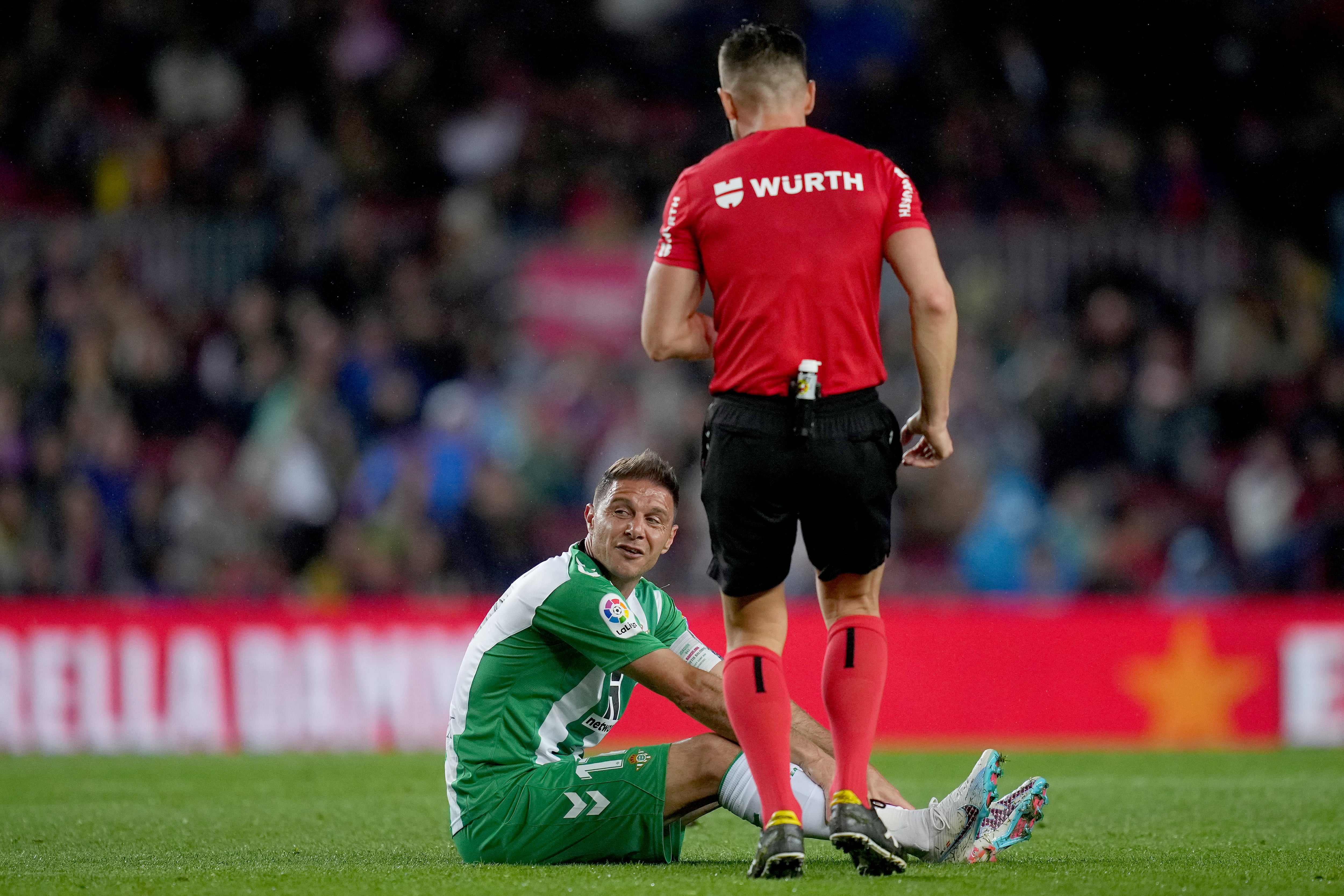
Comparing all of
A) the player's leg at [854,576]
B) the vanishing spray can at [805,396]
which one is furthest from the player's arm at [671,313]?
the player's leg at [854,576]

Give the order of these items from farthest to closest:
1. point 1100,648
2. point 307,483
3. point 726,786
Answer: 1. point 307,483
2. point 1100,648
3. point 726,786

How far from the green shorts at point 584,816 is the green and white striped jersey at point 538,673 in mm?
69

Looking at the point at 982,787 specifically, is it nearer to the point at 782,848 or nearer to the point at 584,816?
the point at 782,848

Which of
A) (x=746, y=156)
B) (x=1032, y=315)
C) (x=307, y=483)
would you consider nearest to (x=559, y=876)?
(x=746, y=156)

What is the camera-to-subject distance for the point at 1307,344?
12.6m

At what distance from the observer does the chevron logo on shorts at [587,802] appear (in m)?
4.84

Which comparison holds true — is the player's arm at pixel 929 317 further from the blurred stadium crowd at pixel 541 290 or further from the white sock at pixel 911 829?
the blurred stadium crowd at pixel 541 290

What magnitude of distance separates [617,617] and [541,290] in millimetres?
9124

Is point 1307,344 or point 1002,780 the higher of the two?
point 1307,344

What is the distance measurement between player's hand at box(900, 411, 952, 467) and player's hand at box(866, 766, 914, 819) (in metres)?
0.87

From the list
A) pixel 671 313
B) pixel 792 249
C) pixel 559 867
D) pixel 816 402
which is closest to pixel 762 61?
pixel 792 249

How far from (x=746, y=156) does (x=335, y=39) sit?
11784 mm

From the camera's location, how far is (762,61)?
452cm

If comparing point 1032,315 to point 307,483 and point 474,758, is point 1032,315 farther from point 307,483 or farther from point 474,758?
point 474,758
